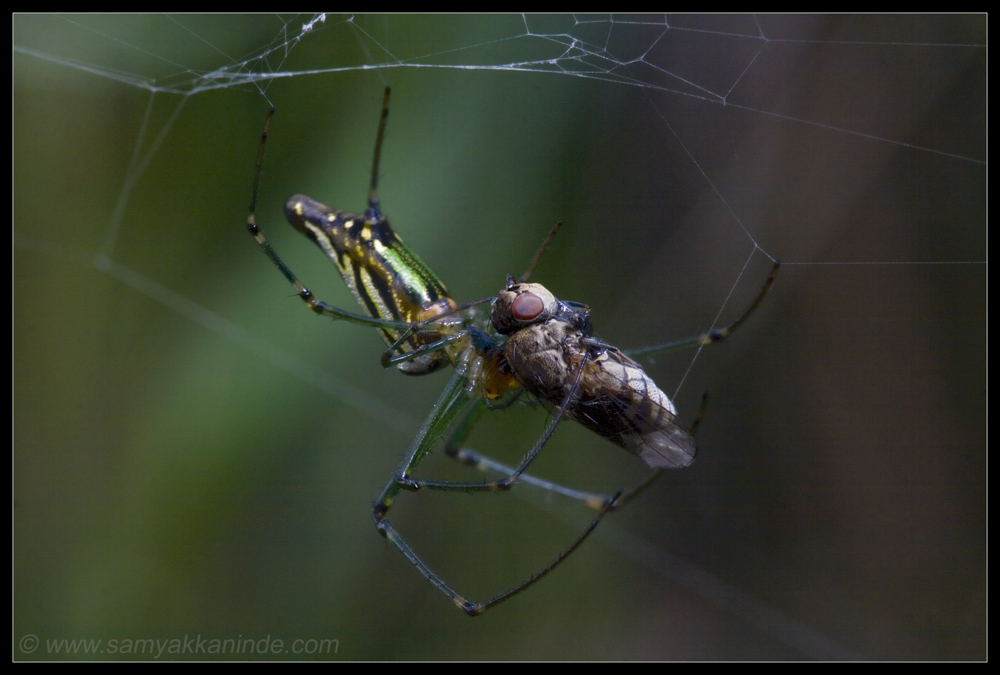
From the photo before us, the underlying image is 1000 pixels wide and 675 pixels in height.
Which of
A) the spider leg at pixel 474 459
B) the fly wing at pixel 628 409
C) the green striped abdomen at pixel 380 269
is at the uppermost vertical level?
the green striped abdomen at pixel 380 269

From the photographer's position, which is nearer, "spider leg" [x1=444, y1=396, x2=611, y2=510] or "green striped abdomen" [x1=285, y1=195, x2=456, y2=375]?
"green striped abdomen" [x1=285, y1=195, x2=456, y2=375]

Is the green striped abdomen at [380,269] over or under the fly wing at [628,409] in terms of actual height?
over

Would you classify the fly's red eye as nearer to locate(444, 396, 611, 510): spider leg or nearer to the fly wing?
the fly wing

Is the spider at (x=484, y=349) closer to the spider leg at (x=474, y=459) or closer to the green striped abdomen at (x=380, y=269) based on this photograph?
the green striped abdomen at (x=380, y=269)

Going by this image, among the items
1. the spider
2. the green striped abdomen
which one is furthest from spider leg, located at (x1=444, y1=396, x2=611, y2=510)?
the green striped abdomen

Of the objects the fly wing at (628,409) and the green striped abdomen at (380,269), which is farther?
the green striped abdomen at (380,269)

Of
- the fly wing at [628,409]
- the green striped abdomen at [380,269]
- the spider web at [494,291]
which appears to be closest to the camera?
the fly wing at [628,409]

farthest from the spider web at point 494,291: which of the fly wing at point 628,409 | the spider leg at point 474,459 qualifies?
the fly wing at point 628,409
